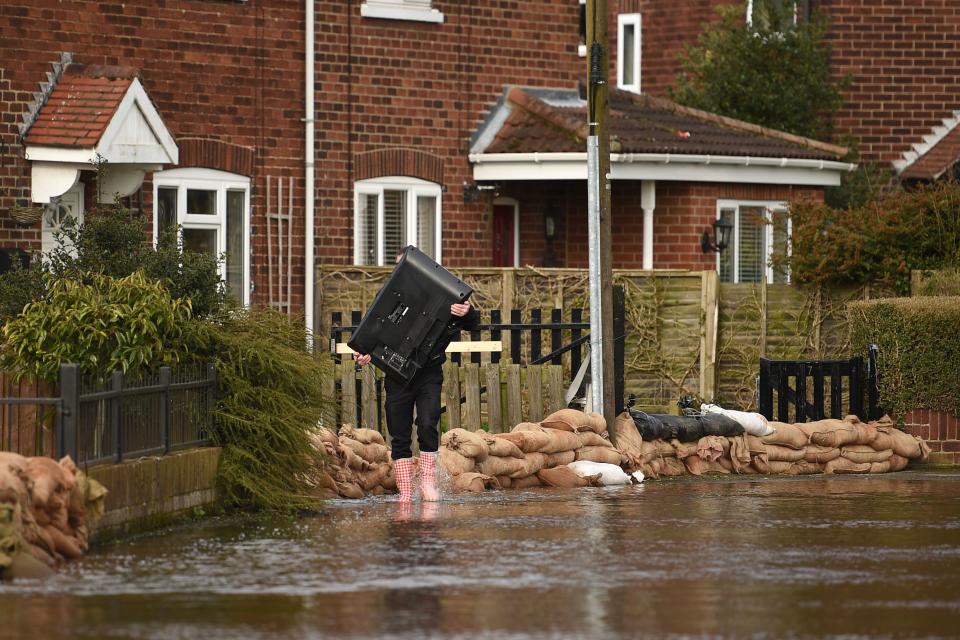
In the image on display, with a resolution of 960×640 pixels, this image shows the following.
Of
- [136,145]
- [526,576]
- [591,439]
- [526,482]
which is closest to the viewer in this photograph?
[526,576]

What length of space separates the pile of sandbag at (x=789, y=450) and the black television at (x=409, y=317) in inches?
128

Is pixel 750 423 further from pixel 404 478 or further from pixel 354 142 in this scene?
pixel 354 142

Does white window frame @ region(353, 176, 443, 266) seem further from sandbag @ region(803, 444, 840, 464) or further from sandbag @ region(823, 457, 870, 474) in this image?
sandbag @ region(823, 457, 870, 474)

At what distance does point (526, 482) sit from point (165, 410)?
423 centimetres

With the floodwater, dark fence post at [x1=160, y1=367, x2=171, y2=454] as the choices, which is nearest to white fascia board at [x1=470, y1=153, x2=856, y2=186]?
the floodwater

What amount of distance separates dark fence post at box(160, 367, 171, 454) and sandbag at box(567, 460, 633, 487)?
4.46m

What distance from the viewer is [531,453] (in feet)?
54.1

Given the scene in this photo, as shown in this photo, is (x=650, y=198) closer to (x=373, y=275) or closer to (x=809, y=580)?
(x=373, y=275)

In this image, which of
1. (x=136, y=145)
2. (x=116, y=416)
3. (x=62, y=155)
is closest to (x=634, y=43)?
(x=136, y=145)

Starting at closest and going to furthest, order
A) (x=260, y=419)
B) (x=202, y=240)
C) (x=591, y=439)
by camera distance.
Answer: (x=260, y=419)
(x=591, y=439)
(x=202, y=240)

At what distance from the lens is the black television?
1470 centimetres

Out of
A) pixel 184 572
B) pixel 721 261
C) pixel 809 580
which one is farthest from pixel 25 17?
pixel 809 580

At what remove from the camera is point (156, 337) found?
13602 mm

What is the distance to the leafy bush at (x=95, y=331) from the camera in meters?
13.1
